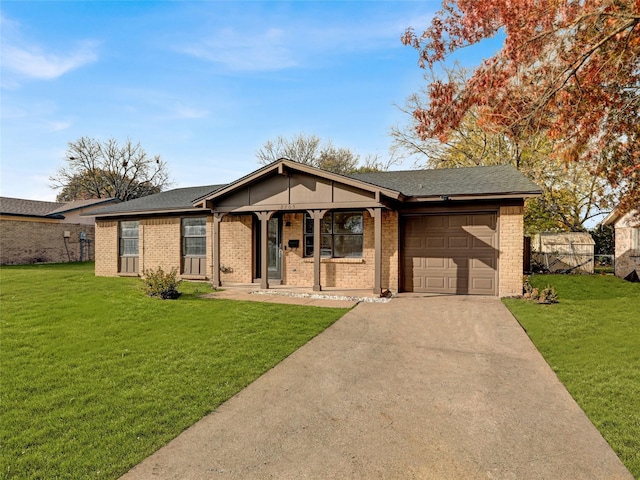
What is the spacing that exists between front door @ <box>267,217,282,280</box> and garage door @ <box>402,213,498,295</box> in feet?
14.7

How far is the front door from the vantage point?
41.5 feet

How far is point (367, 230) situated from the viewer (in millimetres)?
11219

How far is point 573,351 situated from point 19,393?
7.62 meters

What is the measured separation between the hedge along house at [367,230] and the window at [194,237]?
0.04 meters

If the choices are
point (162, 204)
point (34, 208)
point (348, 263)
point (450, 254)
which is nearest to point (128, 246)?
point (162, 204)

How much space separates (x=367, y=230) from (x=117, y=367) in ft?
26.4

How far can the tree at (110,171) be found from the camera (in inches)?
1626

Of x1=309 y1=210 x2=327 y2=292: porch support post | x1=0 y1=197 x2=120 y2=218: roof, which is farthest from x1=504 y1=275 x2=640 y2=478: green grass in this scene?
x1=0 y1=197 x2=120 y2=218: roof

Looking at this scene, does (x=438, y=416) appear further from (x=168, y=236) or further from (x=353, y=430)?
(x=168, y=236)

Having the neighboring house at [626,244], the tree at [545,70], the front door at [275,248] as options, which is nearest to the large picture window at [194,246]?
the front door at [275,248]

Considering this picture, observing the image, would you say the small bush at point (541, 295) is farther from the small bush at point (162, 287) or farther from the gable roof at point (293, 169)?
the small bush at point (162, 287)

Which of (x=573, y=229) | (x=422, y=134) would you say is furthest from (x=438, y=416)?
(x=573, y=229)

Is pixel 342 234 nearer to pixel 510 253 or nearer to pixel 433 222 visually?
pixel 433 222

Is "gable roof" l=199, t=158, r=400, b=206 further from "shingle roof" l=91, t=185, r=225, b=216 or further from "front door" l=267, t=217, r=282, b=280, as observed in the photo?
"shingle roof" l=91, t=185, r=225, b=216
